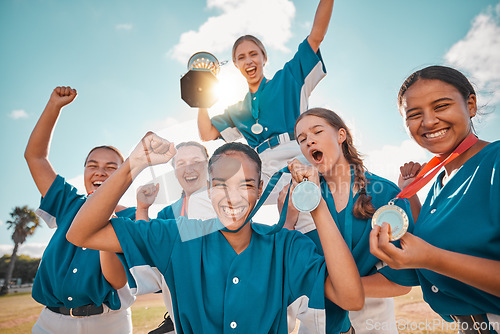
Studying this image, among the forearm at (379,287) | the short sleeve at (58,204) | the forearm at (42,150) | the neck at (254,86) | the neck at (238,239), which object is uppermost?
the neck at (254,86)

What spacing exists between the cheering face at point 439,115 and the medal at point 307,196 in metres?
0.83

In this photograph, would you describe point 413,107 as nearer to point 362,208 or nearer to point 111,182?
point 362,208

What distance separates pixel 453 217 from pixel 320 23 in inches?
114

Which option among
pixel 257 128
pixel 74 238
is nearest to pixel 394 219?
pixel 74 238

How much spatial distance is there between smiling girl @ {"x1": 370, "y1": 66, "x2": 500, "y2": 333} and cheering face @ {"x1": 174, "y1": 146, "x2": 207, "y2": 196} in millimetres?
2634

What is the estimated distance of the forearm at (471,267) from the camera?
1.49 m

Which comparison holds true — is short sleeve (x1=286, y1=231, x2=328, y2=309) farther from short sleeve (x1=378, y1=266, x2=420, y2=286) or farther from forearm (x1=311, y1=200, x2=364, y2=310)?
short sleeve (x1=378, y1=266, x2=420, y2=286)

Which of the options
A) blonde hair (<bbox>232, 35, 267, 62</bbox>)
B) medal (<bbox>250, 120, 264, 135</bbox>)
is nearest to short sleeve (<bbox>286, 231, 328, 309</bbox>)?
medal (<bbox>250, 120, 264, 135</bbox>)

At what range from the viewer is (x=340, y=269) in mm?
1829

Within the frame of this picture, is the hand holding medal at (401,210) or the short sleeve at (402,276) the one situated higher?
the hand holding medal at (401,210)

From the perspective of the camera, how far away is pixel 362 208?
2432mm

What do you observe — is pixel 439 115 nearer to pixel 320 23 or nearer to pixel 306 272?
pixel 306 272

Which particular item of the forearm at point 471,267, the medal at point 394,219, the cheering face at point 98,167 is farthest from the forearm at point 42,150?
the forearm at point 471,267

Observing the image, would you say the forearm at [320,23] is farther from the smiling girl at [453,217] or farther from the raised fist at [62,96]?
the raised fist at [62,96]
